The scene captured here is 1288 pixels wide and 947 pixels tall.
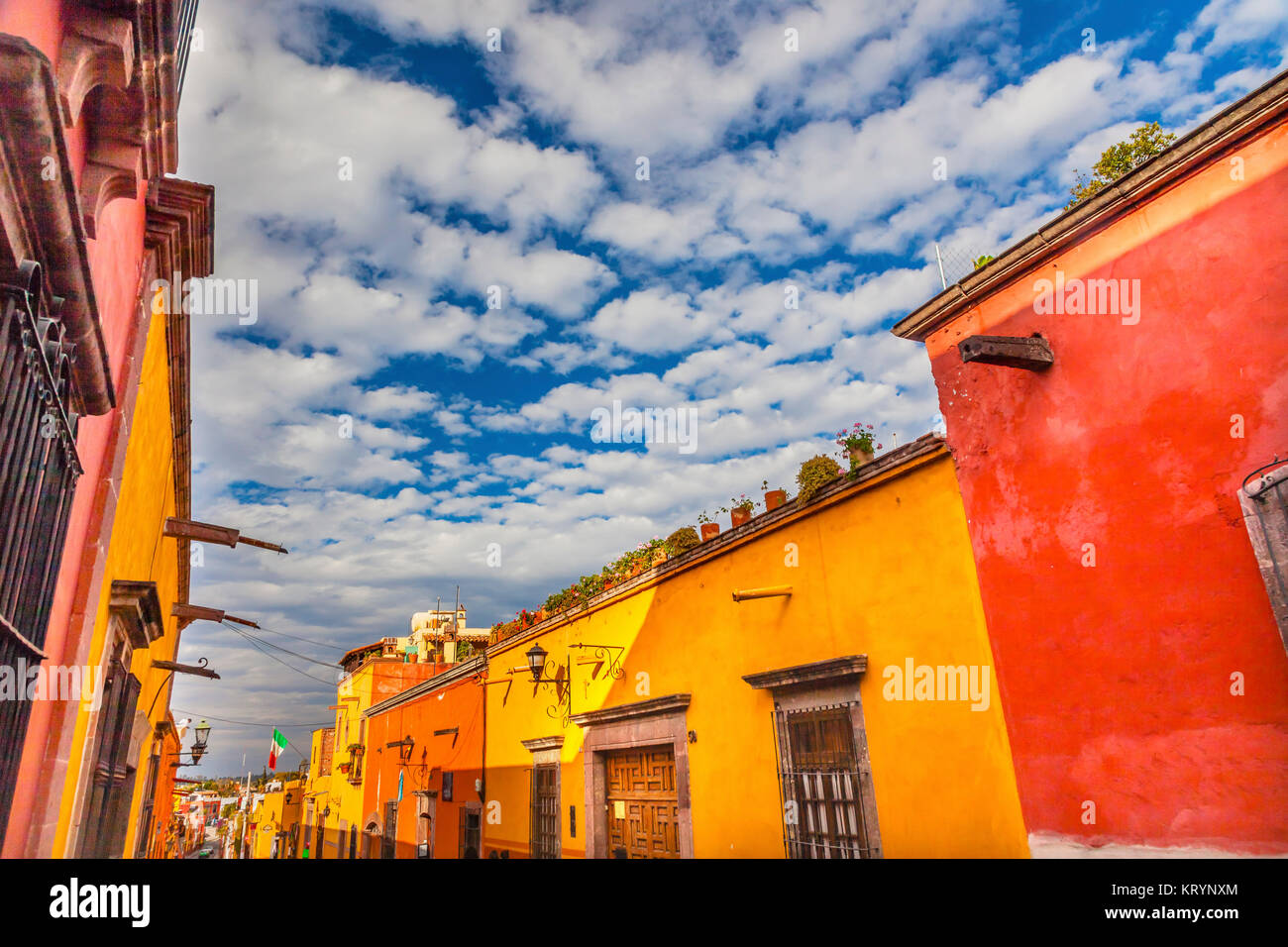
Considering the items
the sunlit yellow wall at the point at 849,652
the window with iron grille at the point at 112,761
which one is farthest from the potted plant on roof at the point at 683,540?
the window with iron grille at the point at 112,761

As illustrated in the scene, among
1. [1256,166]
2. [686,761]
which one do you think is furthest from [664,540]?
[1256,166]

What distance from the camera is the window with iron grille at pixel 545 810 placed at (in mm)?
11484

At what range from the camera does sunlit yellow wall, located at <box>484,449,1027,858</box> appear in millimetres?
5648

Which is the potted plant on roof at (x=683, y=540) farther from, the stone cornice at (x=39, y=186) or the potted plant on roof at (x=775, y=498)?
the stone cornice at (x=39, y=186)

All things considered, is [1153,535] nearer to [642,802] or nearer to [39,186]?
[39,186]

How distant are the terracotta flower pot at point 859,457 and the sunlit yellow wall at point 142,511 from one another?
598cm


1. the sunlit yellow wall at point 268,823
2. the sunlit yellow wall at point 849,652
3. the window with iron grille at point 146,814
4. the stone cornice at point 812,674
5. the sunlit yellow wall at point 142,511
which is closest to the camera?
the sunlit yellow wall at point 142,511

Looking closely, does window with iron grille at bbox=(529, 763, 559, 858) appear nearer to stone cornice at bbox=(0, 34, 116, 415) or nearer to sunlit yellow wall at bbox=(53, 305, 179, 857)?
sunlit yellow wall at bbox=(53, 305, 179, 857)

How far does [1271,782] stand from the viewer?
394cm

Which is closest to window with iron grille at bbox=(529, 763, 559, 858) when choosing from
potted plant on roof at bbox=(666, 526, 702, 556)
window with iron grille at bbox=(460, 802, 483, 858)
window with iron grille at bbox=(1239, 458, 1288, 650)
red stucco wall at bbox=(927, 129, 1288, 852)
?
window with iron grille at bbox=(460, 802, 483, 858)

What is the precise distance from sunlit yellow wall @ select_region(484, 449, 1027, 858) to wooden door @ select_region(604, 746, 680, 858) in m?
0.68

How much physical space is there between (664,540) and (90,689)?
7012 mm

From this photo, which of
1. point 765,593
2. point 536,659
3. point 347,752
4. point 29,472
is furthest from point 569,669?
point 347,752

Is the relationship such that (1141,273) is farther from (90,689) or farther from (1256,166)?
(90,689)
